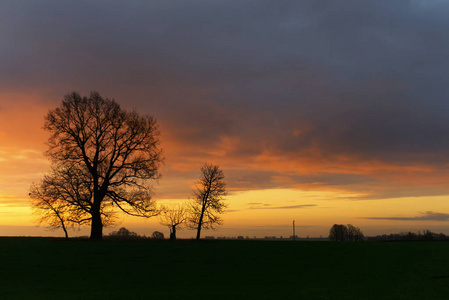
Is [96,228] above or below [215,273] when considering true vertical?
above

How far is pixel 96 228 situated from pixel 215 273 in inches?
1078

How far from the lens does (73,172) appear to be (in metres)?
49.0

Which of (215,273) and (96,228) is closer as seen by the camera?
(215,273)

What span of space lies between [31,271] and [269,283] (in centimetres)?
1432

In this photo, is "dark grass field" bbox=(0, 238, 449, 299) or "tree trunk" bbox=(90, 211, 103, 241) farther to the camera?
"tree trunk" bbox=(90, 211, 103, 241)

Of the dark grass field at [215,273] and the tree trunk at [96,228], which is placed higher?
the tree trunk at [96,228]

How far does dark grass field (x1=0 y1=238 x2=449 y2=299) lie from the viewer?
1931 cm

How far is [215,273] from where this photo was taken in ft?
84.9

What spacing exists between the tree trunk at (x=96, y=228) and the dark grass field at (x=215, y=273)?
1131cm

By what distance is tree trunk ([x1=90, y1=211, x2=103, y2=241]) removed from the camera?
48991 mm

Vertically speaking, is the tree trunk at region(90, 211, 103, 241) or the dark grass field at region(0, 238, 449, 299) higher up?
the tree trunk at region(90, 211, 103, 241)

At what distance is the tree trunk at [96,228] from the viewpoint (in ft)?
161

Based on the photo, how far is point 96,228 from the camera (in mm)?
49125

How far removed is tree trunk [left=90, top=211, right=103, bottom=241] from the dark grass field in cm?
1131
